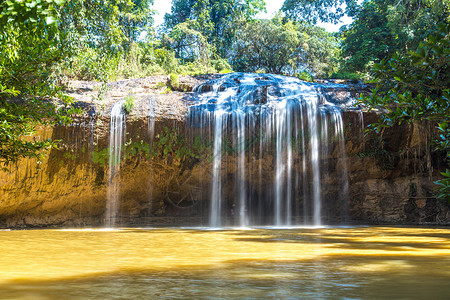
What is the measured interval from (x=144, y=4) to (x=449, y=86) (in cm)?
2852

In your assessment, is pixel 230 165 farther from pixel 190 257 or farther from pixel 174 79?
pixel 190 257

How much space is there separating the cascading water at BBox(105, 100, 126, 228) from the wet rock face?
0.17 metres

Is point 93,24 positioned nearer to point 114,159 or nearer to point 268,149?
point 114,159

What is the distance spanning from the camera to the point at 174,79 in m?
16.3

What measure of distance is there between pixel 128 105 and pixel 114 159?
1987mm

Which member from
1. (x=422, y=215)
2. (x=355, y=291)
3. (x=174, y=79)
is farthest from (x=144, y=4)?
(x=355, y=291)

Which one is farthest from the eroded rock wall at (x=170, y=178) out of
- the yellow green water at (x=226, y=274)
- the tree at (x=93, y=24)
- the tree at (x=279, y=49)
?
the tree at (x=279, y=49)

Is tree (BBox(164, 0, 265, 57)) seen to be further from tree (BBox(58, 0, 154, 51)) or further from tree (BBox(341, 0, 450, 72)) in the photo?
tree (BBox(58, 0, 154, 51))

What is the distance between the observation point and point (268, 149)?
45.0 feet

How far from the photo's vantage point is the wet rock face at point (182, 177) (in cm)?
1266

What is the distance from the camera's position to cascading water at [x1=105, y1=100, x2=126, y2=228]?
510 inches

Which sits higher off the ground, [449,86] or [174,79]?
[174,79]

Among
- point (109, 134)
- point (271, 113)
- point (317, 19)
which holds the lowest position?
point (109, 134)

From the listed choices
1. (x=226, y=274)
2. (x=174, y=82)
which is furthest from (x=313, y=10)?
(x=226, y=274)
